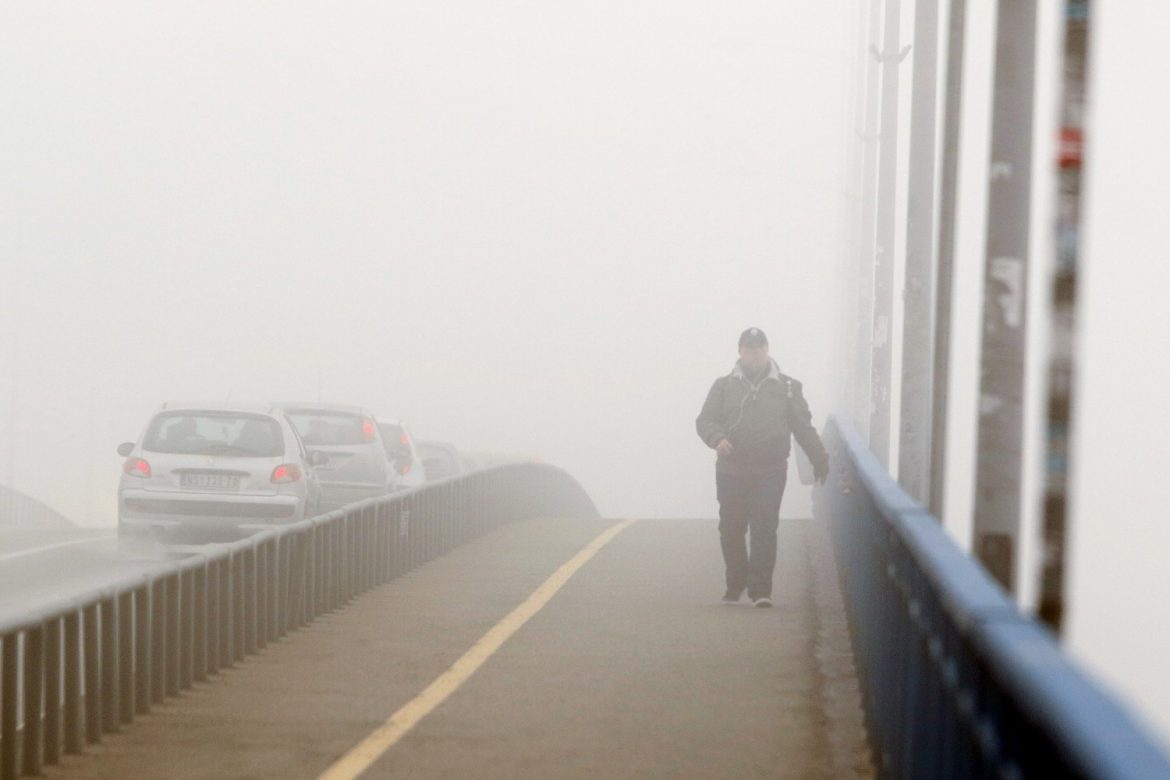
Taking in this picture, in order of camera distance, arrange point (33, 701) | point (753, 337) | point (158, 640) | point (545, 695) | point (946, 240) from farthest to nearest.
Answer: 1. point (753, 337)
2. point (545, 695)
3. point (158, 640)
4. point (946, 240)
5. point (33, 701)

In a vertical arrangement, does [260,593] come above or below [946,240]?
below

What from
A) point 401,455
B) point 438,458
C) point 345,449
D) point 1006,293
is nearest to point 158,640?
point 1006,293

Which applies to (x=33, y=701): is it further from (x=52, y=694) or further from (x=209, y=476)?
(x=209, y=476)

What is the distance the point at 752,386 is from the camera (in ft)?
51.7

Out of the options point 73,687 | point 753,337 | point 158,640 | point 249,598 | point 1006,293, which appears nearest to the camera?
point 1006,293

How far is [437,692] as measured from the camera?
11.5 m

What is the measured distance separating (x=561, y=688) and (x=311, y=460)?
36.3 feet

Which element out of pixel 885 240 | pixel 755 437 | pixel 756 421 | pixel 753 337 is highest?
pixel 885 240

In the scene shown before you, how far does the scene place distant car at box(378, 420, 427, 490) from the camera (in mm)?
27109

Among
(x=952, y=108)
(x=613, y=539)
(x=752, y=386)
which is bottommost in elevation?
(x=613, y=539)

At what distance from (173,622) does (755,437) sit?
543 cm

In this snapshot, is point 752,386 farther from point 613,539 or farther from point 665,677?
point 613,539

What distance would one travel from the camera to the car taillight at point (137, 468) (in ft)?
70.6

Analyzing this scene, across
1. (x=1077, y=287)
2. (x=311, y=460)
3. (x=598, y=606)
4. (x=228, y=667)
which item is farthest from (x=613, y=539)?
(x=1077, y=287)
